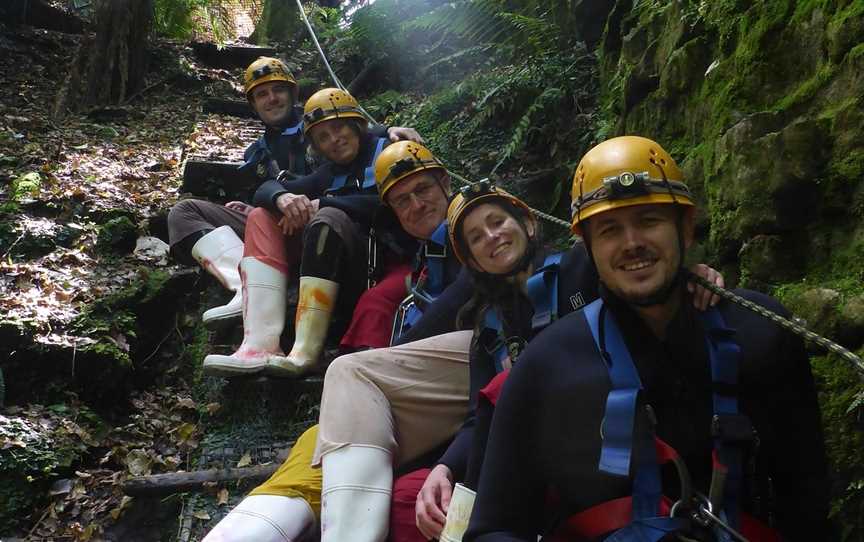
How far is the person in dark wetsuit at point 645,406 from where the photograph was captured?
190cm

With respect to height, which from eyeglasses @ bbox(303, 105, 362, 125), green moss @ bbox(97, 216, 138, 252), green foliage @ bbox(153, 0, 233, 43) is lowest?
green moss @ bbox(97, 216, 138, 252)

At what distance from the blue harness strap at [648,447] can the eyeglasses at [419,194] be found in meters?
2.32

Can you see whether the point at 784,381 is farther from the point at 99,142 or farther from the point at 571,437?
the point at 99,142

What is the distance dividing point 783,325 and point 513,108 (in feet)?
15.4

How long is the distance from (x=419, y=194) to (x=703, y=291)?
225 centimetres

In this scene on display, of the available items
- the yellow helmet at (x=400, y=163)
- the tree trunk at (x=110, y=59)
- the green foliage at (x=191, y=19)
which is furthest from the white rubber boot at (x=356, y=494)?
the green foliage at (x=191, y=19)

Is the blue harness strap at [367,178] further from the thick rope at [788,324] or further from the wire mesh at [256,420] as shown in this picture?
the thick rope at [788,324]

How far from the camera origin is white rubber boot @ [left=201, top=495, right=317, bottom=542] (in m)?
2.89

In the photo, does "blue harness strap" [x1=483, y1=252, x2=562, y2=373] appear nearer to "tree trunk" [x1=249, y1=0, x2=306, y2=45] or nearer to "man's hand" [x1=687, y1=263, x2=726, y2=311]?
"man's hand" [x1=687, y1=263, x2=726, y2=311]

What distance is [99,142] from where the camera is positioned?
8078mm

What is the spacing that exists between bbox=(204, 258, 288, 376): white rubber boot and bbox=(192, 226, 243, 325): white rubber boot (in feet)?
1.21

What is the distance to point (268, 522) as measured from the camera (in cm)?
293

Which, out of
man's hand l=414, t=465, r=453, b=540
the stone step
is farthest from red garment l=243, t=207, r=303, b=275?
the stone step

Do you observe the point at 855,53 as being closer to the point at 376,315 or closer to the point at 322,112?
the point at 376,315
